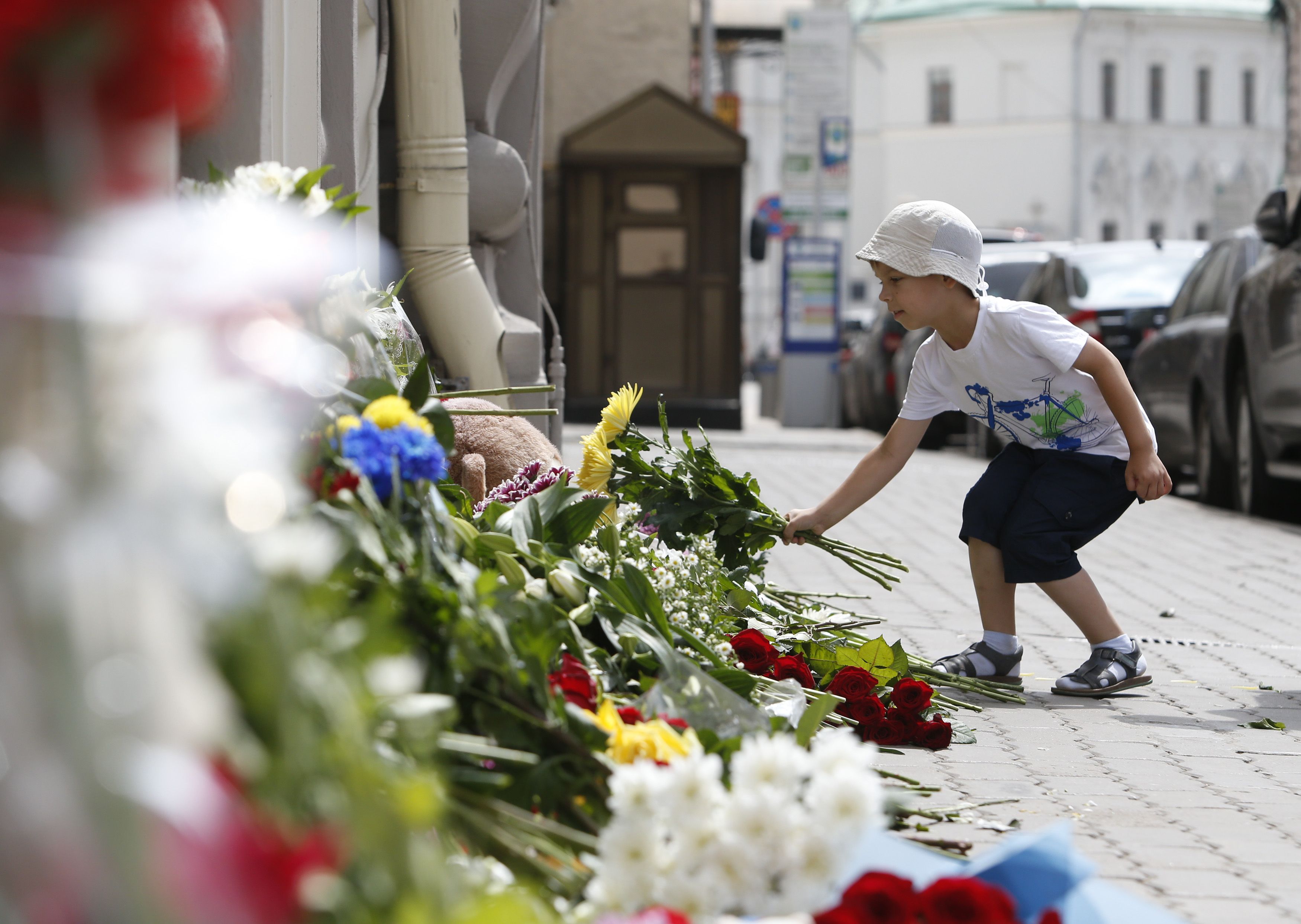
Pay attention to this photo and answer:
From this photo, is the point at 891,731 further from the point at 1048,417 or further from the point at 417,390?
the point at 417,390

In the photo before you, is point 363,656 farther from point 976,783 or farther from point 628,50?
point 628,50

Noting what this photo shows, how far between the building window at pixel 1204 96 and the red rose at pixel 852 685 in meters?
75.7

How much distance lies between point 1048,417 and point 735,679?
82.1 inches

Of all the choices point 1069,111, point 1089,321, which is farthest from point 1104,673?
point 1069,111

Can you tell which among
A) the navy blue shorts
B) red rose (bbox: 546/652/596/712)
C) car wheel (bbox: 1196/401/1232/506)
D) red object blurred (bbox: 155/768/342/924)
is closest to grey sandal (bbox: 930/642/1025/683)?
the navy blue shorts

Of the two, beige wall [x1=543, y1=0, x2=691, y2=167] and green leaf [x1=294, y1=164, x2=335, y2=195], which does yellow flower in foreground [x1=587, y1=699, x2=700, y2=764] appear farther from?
beige wall [x1=543, y1=0, x2=691, y2=167]

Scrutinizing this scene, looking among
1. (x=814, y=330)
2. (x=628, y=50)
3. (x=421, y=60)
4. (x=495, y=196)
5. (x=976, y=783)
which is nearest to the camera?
(x=976, y=783)

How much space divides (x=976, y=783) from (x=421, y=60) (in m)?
5.61

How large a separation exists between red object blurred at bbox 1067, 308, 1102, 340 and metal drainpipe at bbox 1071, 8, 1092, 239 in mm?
59489

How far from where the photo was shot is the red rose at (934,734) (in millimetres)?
4027

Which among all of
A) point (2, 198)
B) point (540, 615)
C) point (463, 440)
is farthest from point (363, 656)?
point (463, 440)

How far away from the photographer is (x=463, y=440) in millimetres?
5711

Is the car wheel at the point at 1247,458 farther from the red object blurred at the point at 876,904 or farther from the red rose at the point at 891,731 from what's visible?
the red object blurred at the point at 876,904

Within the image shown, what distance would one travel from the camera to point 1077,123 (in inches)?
2813
